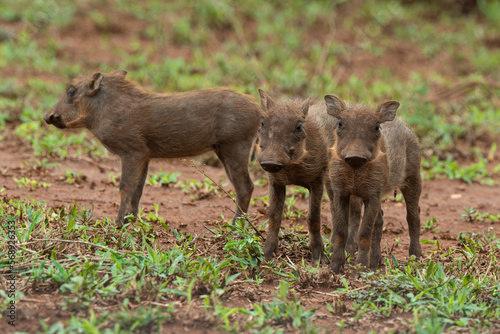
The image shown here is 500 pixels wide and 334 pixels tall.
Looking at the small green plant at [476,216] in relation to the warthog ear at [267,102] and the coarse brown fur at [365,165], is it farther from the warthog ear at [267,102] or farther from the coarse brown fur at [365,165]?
the warthog ear at [267,102]

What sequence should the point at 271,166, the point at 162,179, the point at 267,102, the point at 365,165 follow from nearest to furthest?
1. the point at 271,166
2. the point at 365,165
3. the point at 267,102
4. the point at 162,179

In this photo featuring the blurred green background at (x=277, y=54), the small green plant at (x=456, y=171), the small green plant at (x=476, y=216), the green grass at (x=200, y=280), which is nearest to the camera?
the green grass at (x=200, y=280)

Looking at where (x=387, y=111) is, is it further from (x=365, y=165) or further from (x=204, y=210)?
(x=204, y=210)

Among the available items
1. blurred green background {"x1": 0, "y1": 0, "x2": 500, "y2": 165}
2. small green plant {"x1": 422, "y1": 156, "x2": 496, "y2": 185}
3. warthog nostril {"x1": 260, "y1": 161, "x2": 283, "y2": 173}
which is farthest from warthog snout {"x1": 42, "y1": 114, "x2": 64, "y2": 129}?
small green plant {"x1": 422, "y1": 156, "x2": 496, "y2": 185}

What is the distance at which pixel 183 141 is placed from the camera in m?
6.23

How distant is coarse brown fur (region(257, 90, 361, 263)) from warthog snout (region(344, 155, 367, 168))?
17.8 inches

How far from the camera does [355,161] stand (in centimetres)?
465

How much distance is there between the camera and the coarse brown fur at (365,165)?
477cm

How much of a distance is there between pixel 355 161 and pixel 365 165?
34cm

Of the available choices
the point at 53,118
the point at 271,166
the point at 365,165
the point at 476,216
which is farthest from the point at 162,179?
the point at 476,216

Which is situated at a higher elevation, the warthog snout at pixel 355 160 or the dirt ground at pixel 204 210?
the warthog snout at pixel 355 160

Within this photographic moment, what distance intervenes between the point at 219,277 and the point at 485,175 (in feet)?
16.4

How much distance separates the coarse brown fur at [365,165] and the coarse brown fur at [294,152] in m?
0.19

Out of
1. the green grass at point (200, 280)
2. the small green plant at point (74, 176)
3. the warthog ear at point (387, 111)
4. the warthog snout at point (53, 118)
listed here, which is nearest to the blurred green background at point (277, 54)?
the small green plant at point (74, 176)
